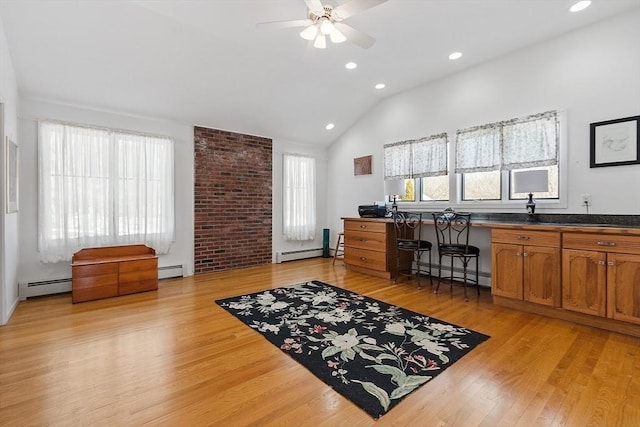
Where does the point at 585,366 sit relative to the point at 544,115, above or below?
below

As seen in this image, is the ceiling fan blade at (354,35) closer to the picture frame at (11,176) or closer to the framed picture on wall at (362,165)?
the framed picture on wall at (362,165)

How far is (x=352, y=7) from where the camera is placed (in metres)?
2.42

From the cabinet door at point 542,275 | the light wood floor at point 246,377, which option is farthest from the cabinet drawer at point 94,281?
the cabinet door at point 542,275

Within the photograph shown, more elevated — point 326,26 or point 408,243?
point 326,26

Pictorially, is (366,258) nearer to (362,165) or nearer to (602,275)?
(362,165)

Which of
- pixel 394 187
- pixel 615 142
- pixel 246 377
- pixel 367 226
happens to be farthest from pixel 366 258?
pixel 615 142

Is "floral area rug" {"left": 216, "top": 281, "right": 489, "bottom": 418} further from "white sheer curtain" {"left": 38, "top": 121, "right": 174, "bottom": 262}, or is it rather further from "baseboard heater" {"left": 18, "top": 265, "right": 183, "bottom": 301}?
"baseboard heater" {"left": 18, "top": 265, "right": 183, "bottom": 301}

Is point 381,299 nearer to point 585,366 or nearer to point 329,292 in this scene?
point 329,292

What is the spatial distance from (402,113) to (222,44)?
3114mm

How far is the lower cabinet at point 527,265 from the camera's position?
2980 millimetres

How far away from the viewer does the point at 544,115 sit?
3.60 meters

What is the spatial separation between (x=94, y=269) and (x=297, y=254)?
350cm

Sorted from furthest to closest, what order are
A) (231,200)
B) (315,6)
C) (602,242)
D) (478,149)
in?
(231,200)
(478,149)
(602,242)
(315,6)

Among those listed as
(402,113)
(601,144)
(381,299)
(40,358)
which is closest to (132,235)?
(40,358)
